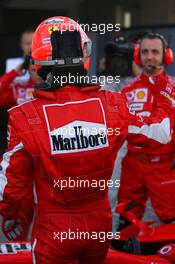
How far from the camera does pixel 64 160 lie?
2621 mm

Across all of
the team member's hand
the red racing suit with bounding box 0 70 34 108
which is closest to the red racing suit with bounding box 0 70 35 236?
the red racing suit with bounding box 0 70 34 108

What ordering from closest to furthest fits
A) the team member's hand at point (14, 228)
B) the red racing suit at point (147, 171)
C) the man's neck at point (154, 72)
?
the team member's hand at point (14, 228), the red racing suit at point (147, 171), the man's neck at point (154, 72)

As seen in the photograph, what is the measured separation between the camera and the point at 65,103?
8.66 feet

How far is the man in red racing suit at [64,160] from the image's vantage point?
2.61 m

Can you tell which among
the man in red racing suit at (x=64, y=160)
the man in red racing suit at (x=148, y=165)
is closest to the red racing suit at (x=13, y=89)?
the man in red racing suit at (x=148, y=165)

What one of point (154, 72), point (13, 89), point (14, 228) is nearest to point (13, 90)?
point (13, 89)

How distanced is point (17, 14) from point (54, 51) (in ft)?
37.0

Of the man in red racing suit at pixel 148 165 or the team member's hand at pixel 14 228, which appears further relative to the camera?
the man in red racing suit at pixel 148 165

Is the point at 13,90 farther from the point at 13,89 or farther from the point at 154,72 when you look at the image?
the point at 154,72

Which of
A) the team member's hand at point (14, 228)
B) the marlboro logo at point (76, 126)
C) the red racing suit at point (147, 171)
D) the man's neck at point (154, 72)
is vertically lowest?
the red racing suit at point (147, 171)

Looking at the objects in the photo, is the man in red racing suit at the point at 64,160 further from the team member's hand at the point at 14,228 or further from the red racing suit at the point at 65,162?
the team member's hand at the point at 14,228

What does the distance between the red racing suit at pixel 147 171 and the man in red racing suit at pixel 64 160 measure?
6.14 feet

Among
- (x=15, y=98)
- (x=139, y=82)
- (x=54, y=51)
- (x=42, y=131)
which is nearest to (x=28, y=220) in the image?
(x=42, y=131)

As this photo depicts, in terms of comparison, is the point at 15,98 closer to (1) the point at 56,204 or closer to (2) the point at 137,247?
(2) the point at 137,247
